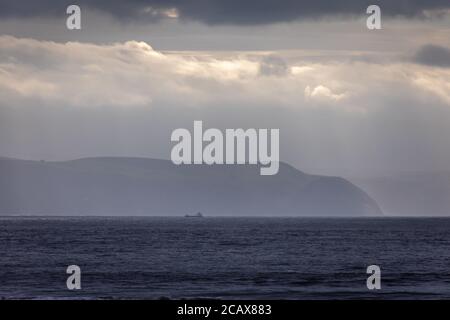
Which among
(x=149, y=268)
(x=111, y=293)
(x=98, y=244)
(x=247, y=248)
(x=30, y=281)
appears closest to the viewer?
(x=111, y=293)

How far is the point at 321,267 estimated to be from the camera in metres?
92.3

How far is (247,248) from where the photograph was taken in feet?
424

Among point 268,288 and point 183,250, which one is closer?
point 268,288

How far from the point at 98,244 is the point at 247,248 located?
2562 cm
